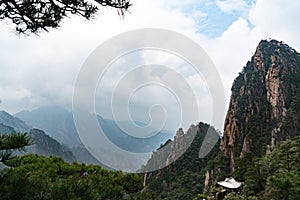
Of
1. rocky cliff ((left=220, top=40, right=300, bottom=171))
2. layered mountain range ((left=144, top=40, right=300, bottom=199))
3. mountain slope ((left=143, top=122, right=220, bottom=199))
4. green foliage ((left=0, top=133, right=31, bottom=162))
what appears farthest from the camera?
rocky cliff ((left=220, top=40, right=300, bottom=171))

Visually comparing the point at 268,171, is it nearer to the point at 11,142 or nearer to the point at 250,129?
the point at 11,142

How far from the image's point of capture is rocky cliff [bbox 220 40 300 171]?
2088 centimetres

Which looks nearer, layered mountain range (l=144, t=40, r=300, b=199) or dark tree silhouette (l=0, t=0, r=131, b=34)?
dark tree silhouette (l=0, t=0, r=131, b=34)

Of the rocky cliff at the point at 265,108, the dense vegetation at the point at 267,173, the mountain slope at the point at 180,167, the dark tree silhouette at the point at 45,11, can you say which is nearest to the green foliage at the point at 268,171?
the dense vegetation at the point at 267,173

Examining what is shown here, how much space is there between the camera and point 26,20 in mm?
2207

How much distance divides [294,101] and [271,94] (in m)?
2.20

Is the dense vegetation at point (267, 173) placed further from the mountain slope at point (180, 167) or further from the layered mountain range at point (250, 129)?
the mountain slope at point (180, 167)

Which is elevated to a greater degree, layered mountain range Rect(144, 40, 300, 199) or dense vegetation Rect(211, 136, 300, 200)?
layered mountain range Rect(144, 40, 300, 199)

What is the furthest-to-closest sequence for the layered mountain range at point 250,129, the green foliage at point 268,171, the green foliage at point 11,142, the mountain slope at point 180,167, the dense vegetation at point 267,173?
the mountain slope at point 180,167 < the layered mountain range at point 250,129 < the green foliage at point 268,171 < the dense vegetation at point 267,173 < the green foliage at point 11,142

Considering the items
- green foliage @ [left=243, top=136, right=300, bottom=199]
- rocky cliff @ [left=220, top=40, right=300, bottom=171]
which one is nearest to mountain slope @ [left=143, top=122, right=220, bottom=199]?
rocky cliff @ [left=220, top=40, right=300, bottom=171]

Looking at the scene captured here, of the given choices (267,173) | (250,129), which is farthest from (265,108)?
(267,173)

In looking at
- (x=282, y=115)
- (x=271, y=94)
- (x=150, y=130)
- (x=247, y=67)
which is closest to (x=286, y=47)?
(x=247, y=67)

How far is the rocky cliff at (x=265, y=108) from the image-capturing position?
2088 cm

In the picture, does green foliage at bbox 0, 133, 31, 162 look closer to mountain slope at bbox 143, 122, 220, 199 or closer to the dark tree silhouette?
the dark tree silhouette
